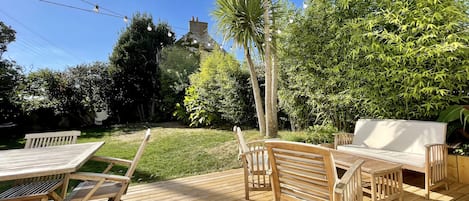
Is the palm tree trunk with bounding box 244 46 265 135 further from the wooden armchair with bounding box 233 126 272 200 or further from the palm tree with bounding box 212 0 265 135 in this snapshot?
the wooden armchair with bounding box 233 126 272 200

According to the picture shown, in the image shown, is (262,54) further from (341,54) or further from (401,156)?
(401,156)

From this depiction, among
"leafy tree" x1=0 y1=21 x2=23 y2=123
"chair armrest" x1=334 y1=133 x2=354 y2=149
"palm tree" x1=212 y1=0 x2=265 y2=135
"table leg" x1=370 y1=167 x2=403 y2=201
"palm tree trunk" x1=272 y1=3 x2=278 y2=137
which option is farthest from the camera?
"leafy tree" x1=0 y1=21 x2=23 y2=123

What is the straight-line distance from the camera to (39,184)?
79.8 inches

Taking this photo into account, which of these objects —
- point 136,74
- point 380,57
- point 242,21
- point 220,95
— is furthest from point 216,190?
point 136,74

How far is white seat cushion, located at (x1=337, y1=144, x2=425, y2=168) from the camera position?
8.55 ft

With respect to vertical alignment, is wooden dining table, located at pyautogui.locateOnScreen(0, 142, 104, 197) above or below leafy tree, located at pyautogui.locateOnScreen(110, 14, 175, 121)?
below

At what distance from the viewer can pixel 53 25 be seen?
337 inches

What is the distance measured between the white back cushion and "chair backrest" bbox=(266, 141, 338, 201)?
208 cm

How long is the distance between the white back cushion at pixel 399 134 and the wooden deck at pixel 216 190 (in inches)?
17.9

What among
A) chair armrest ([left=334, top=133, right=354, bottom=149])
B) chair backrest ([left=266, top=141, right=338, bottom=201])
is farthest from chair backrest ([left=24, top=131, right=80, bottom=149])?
chair armrest ([left=334, top=133, right=354, bottom=149])

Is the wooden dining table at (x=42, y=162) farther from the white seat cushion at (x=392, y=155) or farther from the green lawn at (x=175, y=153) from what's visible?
the white seat cushion at (x=392, y=155)

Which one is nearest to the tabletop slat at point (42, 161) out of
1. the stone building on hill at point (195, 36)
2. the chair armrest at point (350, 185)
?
the chair armrest at point (350, 185)

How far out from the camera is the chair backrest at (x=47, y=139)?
2627mm

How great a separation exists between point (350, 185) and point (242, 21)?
386 cm
